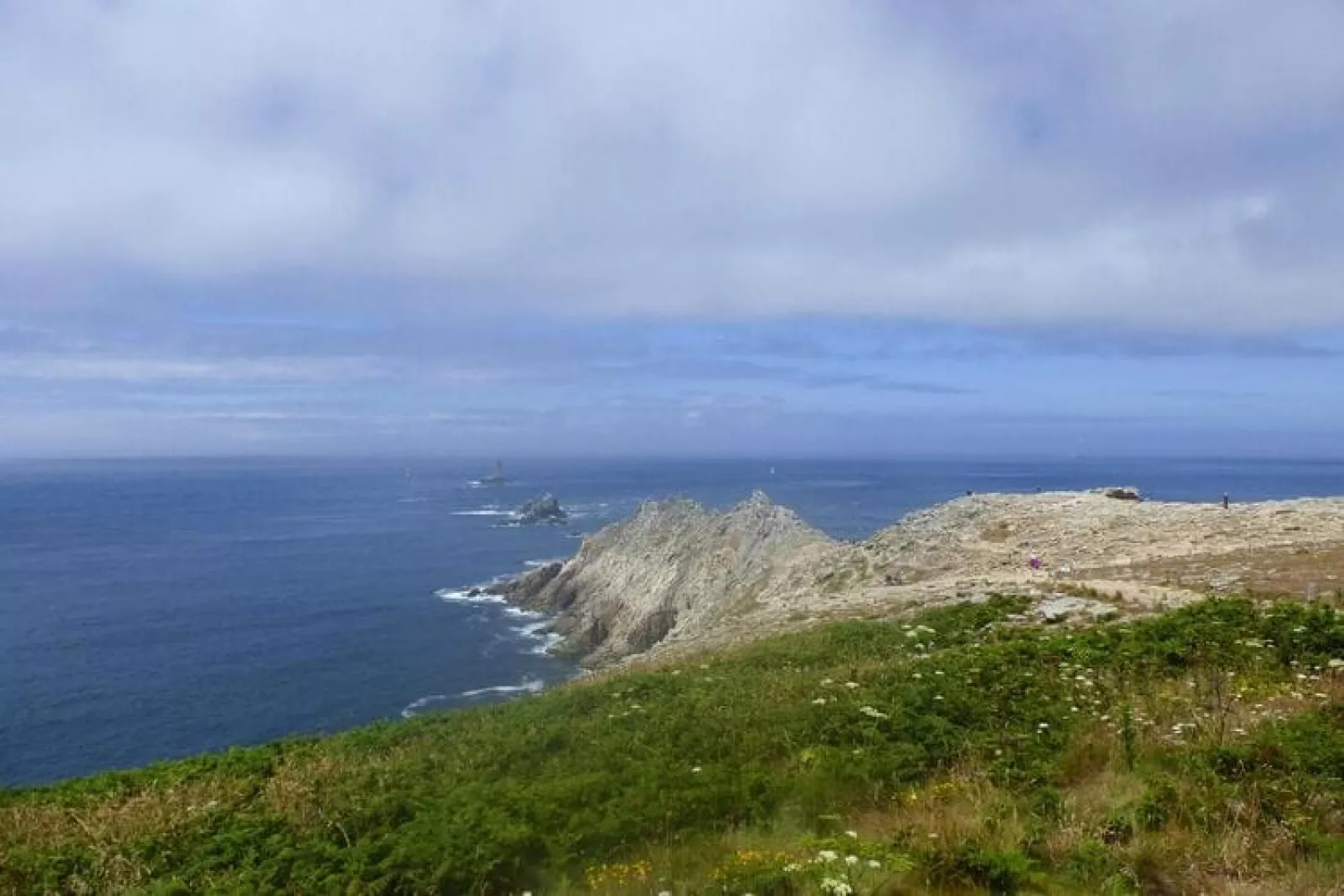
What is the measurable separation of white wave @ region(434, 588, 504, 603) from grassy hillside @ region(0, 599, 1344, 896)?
71.2m

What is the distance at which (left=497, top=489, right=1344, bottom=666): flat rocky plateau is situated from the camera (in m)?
23.3

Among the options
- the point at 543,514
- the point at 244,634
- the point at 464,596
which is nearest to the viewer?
the point at 244,634

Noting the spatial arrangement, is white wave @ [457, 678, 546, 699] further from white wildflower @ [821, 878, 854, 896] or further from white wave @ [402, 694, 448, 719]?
white wildflower @ [821, 878, 854, 896]

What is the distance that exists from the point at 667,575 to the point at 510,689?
16540 millimetres

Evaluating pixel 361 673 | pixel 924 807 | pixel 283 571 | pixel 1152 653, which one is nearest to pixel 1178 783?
pixel 924 807

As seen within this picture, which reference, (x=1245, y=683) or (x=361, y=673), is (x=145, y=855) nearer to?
(x=1245, y=683)

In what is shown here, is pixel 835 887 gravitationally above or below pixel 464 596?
above

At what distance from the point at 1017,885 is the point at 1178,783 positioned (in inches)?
109

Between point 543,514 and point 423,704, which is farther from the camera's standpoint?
point 543,514

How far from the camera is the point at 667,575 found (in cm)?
6794

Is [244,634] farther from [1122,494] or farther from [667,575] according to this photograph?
[1122,494]

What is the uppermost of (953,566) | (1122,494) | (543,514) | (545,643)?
(1122,494)

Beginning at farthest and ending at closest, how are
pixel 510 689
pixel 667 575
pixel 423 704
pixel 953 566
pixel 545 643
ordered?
pixel 545 643
pixel 667 575
pixel 510 689
pixel 423 704
pixel 953 566

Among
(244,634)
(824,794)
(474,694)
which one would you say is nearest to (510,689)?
(474,694)
